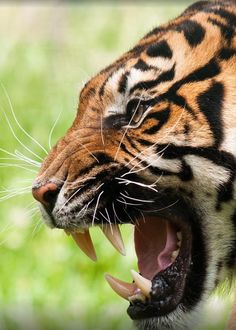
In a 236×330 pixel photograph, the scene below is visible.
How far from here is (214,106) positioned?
3.17 m

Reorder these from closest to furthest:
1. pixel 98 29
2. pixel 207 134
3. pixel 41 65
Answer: pixel 207 134 → pixel 41 65 → pixel 98 29

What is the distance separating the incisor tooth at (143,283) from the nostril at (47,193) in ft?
1.12

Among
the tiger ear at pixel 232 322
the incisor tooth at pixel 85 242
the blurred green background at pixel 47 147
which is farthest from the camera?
the blurred green background at pixel 47 147

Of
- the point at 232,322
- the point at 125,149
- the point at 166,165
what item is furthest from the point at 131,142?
the point at 232,322

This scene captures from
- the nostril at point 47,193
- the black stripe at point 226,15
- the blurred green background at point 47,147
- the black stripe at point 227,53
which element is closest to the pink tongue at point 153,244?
the blurred green background at point 47,147

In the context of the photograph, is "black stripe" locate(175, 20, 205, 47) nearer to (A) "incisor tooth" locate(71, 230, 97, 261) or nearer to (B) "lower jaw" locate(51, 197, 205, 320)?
(B) "lower jaw" locate(51, 197, 205, 320)

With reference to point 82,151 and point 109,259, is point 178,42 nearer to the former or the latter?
point 82,151

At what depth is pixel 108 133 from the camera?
10.7 feet

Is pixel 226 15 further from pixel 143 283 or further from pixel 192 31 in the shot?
pixel 143 283

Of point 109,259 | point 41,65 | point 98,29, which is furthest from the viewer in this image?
point 98,29

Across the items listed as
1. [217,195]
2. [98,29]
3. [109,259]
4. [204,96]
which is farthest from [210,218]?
[98,29]

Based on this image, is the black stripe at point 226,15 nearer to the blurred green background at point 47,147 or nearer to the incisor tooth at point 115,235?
the blurred green background at point 47,147

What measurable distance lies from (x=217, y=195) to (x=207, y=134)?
0.63 feet

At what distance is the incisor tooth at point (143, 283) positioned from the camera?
3.24 metres
